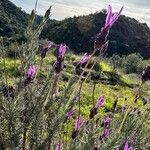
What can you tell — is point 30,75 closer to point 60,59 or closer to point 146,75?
point 60,59

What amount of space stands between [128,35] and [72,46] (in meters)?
11.3

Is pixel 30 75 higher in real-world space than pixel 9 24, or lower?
lower

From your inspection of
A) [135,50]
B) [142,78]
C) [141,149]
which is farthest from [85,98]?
[135,50]

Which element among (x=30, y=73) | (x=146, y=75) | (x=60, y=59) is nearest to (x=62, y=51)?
(x=60, y=59)

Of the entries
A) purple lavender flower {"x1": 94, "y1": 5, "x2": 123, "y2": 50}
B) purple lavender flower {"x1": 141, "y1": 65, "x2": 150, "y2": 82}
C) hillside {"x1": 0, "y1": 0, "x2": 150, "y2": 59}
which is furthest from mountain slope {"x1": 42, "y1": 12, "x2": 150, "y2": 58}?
purple lavender flower {"x1": 94, "y1": 5, "x2": 123, "y2": 50}

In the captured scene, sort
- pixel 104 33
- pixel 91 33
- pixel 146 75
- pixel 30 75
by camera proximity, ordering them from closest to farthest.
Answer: pixel 104 33
pixel 30 75
pixel 146 75
pixel 91 33

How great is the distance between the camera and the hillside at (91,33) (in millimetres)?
53344

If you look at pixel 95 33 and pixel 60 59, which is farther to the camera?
pixel 95 33

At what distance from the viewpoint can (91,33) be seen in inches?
2216

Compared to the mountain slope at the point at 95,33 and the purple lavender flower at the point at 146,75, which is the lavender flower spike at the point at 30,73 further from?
the mountain slope at the point at 95,33

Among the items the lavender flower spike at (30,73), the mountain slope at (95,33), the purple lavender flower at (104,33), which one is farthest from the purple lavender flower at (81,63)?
the mountain slope at (95,33)

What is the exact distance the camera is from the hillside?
53344 mm

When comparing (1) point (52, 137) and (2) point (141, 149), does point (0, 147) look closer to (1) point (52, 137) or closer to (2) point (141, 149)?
(1) point (52, 137)

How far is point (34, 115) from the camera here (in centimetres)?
213
